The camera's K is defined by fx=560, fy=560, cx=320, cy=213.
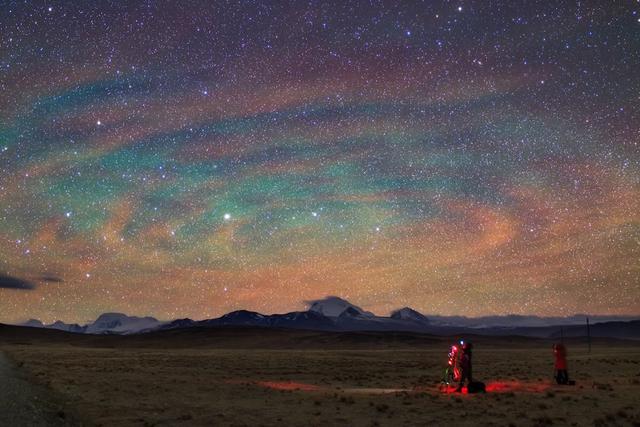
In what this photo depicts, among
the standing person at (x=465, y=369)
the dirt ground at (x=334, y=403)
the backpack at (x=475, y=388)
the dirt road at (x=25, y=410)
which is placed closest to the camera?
the dirt road at (x=25, y=410)

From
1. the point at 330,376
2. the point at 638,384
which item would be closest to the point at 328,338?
the point at 330,376

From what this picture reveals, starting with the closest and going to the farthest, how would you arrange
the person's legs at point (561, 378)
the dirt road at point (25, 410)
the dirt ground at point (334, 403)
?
the dirt road at point (25, 410), the dirt ground at point (334, 403), the person's legs at point (561, 378)

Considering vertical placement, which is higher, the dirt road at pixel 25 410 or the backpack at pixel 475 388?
the dirt road at pixel 25 410

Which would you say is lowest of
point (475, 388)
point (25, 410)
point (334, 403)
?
point (334, 403)

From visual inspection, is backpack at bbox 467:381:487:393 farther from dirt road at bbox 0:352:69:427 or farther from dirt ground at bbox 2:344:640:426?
dirt road at bbox 0:352:69:427

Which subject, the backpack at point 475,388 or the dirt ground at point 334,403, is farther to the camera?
the backpack at point 475,388

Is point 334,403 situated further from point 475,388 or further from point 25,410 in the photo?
point 25,410

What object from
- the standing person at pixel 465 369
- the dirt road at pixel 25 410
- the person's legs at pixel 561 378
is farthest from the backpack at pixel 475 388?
the dirt road at pixel 25 410

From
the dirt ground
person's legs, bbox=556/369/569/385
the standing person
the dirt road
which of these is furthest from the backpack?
the dirt road

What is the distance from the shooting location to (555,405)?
2288 centimetres

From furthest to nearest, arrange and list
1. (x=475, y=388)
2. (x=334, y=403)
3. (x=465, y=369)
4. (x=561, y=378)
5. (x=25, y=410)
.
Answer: (x=561, y=378)
(x=465, y=369)
(x=475, y=388)
(x=334, y=403)
(x=25, y=410)

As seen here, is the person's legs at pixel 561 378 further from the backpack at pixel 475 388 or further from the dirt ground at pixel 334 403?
the backpack at pixel 475 388

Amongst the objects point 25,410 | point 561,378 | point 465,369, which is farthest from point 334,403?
point 561,378

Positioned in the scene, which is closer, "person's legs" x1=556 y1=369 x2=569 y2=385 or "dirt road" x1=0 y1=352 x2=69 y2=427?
"dirt road" x1=0 y1=352 x2=69 y2=427
